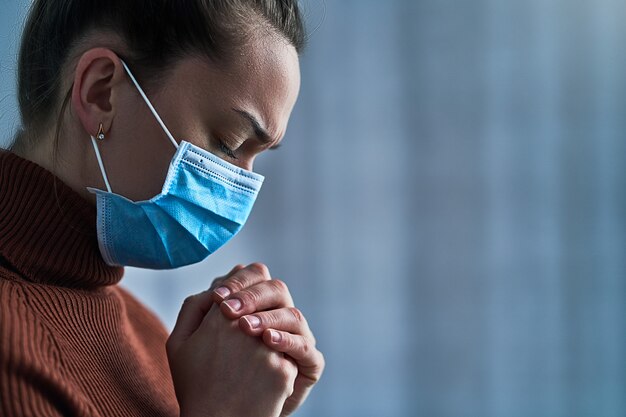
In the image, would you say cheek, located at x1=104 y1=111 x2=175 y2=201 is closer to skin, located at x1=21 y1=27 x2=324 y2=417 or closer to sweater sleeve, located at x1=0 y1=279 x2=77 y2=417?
skin, located at x1=21 y1=27 x2=324 y2=417

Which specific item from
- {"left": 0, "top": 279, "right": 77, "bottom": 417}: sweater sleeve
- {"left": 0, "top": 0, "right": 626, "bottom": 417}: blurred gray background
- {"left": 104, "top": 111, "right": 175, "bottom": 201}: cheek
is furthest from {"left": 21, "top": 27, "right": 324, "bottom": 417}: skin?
{"left": 0, "top": 0, "right": 626, "bottom": 417}: blurred gray background

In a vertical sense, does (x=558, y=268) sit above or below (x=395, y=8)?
below

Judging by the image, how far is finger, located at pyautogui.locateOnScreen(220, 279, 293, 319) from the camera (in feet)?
3.36

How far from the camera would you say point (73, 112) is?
1.01 metres

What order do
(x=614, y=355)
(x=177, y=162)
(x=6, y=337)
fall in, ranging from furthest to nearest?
(x=614, y=355) < (x=177, y=162) < (x=6, y=337)

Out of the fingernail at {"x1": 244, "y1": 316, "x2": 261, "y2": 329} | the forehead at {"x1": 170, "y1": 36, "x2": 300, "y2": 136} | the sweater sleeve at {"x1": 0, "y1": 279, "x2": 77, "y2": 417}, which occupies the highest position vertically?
the forehead at {"x1": 170, "y1": 36, "x2": 300, "y2": 136}

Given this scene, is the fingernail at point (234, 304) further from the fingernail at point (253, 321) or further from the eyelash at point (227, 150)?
the eyelash at point (227, 150)

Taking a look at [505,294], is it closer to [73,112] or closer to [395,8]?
[395,8]

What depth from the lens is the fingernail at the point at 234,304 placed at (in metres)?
1.02

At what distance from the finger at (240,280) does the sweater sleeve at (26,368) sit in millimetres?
276

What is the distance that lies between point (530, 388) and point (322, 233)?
0.76 metres

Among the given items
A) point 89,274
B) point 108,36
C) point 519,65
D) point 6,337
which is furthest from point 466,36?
point 6,337

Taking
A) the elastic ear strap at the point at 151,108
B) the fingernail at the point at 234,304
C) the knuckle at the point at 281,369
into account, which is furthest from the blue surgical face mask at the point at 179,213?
the knuckle at the point at 281,369

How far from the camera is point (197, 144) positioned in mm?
1017
